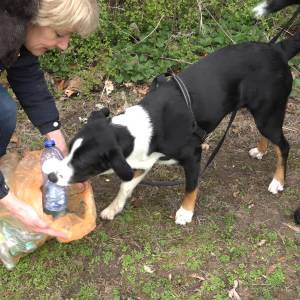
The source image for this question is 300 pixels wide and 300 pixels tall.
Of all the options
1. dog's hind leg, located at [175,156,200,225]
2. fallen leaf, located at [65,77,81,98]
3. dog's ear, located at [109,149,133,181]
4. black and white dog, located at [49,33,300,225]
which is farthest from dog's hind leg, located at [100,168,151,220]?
fallen leaf, located at [65,77,81,98]

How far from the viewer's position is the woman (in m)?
2.37

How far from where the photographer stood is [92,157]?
2914mm

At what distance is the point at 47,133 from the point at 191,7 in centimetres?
266

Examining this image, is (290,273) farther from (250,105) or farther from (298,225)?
Answer: (250,105)

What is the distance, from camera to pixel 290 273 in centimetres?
321

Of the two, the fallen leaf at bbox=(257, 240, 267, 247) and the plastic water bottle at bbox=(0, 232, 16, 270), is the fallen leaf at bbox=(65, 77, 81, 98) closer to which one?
the plastic water bottle at bbox=(0, 232, 16, 270)

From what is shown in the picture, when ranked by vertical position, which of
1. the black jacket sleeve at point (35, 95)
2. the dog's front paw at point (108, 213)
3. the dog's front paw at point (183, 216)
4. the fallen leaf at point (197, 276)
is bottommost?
the fallen leaf at point (197, 276)

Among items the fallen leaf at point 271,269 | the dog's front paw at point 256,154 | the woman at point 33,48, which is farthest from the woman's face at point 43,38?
the dog's front paw at point 256,154

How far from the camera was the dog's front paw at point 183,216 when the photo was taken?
354cm

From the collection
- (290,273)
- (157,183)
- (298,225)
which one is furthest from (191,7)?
(290,273)

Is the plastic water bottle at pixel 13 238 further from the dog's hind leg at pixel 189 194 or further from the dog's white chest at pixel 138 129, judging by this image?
the dog's hind leg at pixel 189 194

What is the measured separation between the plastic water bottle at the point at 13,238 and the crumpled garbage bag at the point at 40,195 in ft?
0.16

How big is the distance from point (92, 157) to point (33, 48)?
682 millimetres

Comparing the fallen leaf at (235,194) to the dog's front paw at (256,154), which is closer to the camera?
the fallen leaf at (235,194)
